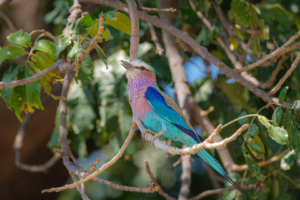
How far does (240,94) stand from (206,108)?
48 centimetres

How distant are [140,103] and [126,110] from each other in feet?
4.32

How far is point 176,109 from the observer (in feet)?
8.57

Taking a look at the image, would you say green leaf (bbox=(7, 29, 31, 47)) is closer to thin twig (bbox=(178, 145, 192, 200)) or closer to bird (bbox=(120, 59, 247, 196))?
bird (bbox=(120, 59, 247, 196))

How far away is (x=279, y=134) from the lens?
1.89m

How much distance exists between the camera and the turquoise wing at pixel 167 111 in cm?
252

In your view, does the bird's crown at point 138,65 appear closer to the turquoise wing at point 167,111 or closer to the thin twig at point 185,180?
the turquoise wing at point 167,111

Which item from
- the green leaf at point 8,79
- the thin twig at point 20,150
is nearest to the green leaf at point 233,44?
the green leaf at point 8,79

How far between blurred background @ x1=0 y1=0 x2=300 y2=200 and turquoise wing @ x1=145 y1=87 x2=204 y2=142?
87cm

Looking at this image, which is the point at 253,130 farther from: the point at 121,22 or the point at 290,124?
the point at 121,22

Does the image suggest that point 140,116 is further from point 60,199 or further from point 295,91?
point 60,199

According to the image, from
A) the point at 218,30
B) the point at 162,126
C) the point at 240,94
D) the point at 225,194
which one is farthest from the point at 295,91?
the point at 162,126

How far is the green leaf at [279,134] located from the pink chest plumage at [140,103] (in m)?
0.99

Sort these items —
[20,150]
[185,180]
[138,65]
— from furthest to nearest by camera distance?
[20,150] < [185,180] < [138,65]

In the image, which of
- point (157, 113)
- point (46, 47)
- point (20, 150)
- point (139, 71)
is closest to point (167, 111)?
point (157, 113)
